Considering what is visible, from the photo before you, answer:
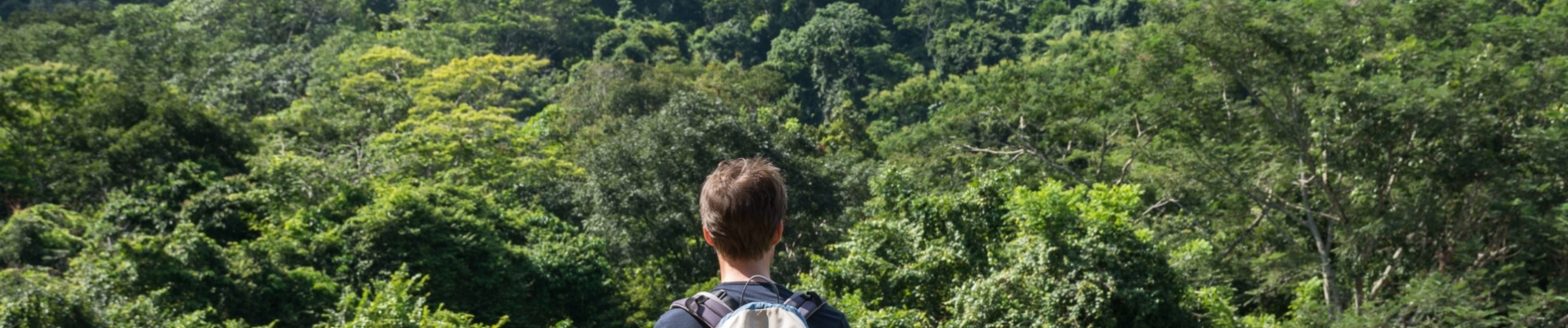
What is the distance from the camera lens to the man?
1.83 metres

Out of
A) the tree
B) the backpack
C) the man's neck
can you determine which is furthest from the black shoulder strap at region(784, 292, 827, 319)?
the tree

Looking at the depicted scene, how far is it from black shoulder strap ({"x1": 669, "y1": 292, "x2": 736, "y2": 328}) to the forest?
7510 mm

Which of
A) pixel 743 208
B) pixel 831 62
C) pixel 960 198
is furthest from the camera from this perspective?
pixel 831 62

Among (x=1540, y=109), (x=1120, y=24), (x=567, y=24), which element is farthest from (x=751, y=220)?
(x=567, y=24)

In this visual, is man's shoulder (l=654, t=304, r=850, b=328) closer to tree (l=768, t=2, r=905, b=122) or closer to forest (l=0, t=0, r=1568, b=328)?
forest (l=0, t=0, r=1568, b=328)

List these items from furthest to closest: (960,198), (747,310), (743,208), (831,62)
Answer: (831,62) → (960,198) → (743,208) → (747,310)

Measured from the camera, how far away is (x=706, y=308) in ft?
5.83

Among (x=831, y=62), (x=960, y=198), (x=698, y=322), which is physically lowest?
(x=831, y=62)

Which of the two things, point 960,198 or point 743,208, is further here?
point 960,198

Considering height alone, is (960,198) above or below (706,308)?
below

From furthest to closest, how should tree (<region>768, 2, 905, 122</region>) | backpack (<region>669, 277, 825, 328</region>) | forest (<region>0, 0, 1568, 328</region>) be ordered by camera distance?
tree (<region>768, 2, 905, 122</region>) < forest (<region>0, 0, 1568, 328</region>) < backpack (<region>669, 277, 825, 328</region>)

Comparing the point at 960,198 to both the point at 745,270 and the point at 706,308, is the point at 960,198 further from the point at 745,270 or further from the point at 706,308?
the point at 706,308

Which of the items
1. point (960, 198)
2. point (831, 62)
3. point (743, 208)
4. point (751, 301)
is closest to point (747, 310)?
point (751, 301)

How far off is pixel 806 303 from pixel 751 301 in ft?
0.25
